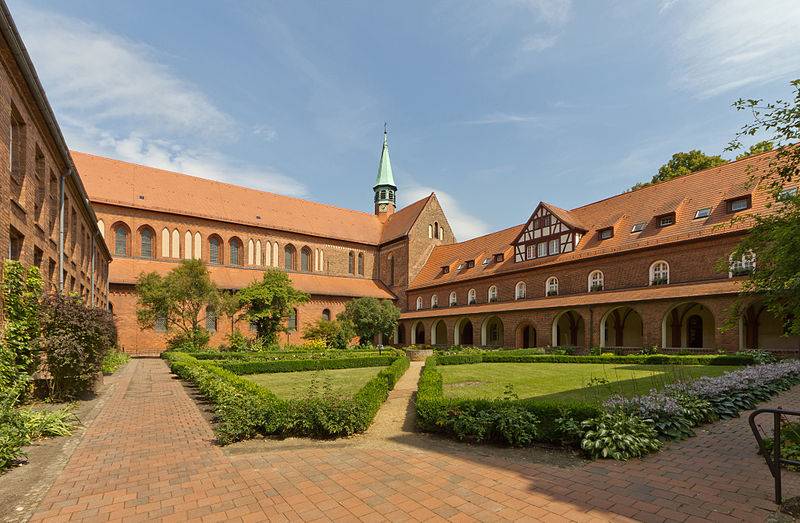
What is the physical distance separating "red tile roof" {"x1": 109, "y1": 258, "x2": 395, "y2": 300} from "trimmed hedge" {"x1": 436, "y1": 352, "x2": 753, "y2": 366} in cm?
1817

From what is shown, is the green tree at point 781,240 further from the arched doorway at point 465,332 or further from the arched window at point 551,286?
the arched doorway at point 465,332

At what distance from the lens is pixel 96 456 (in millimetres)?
6586

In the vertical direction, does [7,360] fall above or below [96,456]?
above

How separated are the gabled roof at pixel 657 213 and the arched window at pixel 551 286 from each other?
108cm

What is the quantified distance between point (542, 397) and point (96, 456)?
9.06m

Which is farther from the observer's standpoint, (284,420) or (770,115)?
(284,420)

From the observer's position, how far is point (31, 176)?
1206 centimetres

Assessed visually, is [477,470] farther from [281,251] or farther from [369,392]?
[281,251]

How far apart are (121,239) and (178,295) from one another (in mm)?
10392

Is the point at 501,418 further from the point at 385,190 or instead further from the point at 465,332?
the point at 385,190

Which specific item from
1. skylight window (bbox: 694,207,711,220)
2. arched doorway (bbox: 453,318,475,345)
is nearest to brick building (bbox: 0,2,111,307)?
arched doorway (bbox: 453,318,475,345)

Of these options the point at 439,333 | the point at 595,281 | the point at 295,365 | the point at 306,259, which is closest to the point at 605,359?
the point at 595,281

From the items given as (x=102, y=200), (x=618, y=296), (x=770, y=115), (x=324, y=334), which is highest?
(x=102, y=200)

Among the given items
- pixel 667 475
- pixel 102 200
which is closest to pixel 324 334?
pixel 102 200
